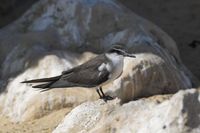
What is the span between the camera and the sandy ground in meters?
8.19

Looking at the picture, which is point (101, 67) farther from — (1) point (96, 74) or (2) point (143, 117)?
(2) point (143, 117)

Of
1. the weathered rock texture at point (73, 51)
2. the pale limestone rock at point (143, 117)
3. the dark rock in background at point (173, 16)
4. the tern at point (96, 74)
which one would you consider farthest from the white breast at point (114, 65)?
the dark rock in background at point (173, 16)

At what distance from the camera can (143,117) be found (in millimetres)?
6176

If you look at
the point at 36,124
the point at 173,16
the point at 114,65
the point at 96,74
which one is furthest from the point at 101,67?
the point at 173,16

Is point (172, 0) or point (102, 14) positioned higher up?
point (102, 14)

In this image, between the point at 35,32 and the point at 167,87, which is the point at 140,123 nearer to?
the point at 167,87

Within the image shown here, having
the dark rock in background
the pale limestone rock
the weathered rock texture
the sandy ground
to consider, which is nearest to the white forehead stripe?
the weathered rock texture

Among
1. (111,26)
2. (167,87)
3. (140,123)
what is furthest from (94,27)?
(140,123)

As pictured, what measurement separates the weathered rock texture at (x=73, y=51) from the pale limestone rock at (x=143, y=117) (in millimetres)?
1763

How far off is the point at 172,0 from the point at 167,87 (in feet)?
20.2

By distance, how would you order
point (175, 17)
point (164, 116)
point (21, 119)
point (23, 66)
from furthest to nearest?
point (175, 17), point (23, 66), point (21, 119), point (164, 116)

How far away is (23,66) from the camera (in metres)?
9.94

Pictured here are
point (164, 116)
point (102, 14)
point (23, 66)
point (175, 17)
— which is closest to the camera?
point (164, 116)

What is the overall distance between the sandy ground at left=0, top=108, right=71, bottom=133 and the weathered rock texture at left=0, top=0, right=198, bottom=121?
174 mm
